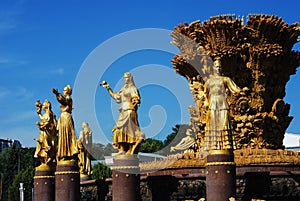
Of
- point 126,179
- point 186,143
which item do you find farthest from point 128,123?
point 186,143

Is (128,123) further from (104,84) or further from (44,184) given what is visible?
(44,184)

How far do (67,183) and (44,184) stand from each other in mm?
2043

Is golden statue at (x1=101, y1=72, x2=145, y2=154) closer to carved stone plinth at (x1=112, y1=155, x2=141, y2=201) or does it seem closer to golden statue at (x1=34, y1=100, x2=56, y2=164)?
carved stone plinth at (x1=112, y1=155, x2=141, y2=201)

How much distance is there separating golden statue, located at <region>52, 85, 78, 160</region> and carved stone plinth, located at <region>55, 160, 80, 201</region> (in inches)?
10.5

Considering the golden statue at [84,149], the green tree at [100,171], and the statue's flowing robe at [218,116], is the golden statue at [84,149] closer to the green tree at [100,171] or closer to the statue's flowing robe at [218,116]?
the statue's flowing robe at [218,116]

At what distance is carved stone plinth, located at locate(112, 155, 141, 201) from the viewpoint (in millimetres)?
13820

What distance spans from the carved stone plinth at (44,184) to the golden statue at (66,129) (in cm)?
167

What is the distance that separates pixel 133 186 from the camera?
45.5 ft

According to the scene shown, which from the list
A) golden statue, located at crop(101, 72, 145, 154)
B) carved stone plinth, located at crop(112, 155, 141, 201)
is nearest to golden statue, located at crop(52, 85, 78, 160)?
golden statue, located at crop(101, 72, 145, 154)

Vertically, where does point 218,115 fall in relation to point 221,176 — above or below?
above

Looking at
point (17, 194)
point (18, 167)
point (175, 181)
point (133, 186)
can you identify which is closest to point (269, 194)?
point (175, 181)

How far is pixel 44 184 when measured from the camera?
17.1 meters

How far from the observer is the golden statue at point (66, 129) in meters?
15.6

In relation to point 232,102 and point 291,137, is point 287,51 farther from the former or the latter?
point 291,137
